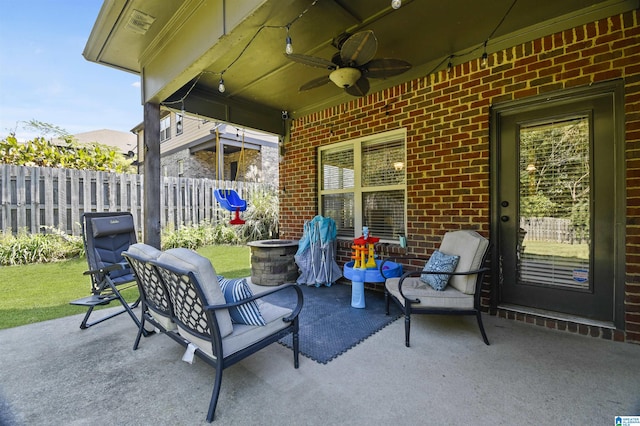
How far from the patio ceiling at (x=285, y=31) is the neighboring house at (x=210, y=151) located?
7.53 metres

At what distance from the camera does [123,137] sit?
20781 mm

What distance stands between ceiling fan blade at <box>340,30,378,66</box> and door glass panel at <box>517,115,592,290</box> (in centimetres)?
192

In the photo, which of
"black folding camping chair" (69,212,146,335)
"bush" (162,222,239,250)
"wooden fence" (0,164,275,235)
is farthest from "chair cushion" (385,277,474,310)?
"bush" (162,222,239,250)

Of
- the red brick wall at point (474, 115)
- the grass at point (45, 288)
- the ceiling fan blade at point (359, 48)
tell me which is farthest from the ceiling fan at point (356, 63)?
the grass at point (45, 288)

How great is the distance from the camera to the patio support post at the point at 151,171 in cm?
344

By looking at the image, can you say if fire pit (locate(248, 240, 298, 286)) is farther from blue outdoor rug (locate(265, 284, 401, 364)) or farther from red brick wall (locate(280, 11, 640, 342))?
red brick wall (locate(280, 11, 640, 342))

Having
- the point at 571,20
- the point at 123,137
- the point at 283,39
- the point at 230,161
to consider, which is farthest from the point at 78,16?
the point at 123,137

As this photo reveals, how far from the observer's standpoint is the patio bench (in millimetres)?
1598

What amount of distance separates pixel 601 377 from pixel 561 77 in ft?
8.55

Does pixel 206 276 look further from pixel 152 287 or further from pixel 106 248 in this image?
pixel 106 248

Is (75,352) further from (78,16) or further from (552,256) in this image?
(552,256)

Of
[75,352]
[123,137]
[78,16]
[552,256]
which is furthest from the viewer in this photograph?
[123,137]

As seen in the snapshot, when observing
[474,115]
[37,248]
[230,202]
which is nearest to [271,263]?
[230,202]

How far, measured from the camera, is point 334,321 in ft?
9.59
